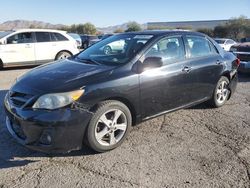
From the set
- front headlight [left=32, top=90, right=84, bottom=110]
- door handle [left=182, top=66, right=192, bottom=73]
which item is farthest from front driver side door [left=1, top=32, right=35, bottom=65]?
front headlight [left=32, top=90, right=84, bottom=110]

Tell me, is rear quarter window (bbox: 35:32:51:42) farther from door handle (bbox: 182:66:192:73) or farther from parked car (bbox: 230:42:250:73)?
door handle (bbox: 182:66:192:73)

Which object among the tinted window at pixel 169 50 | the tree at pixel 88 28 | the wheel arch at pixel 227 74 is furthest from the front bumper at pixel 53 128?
the tree at pixel 88 28

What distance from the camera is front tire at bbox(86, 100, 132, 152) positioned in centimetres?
400

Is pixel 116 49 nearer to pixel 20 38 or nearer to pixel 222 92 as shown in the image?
pixel 222 92

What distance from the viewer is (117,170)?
148 inches

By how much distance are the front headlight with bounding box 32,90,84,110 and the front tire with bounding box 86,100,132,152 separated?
38 centimetres

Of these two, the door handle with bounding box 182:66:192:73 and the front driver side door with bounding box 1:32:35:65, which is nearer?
the door handle with bounding box 182:66:192:73

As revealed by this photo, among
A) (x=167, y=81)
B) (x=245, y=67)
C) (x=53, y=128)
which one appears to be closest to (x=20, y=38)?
(x=245, y=67)

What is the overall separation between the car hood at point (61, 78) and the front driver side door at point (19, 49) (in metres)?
7.58

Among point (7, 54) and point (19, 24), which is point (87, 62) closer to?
point (7, 54)

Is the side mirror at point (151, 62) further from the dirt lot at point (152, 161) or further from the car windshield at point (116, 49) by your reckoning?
the dirt lot at point (152, 161)

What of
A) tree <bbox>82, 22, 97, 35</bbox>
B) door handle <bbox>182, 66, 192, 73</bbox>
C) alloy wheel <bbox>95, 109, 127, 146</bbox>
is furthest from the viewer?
tree <bbox>82, 22, 97, 35</bbox>

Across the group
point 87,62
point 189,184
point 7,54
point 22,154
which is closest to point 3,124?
point 22,154

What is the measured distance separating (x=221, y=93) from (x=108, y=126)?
3.09 metres
